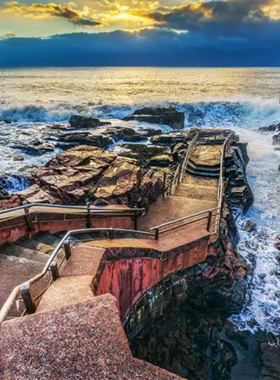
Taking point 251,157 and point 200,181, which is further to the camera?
point 251,157

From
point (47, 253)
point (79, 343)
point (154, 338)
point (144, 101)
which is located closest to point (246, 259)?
point (154, 338)

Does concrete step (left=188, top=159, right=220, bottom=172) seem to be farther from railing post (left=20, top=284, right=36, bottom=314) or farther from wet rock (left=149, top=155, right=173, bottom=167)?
railing post (left=20, top=284, right=36, bottom=314)

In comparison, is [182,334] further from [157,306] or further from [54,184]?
[54,184]

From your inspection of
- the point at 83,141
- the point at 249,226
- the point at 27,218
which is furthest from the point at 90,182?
the point at 83,141

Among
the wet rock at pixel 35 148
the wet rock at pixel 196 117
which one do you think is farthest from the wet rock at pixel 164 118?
the wet rock at pixel 35 148

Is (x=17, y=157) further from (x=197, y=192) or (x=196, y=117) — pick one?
(x=196, y=117)

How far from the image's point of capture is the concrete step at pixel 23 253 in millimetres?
4797

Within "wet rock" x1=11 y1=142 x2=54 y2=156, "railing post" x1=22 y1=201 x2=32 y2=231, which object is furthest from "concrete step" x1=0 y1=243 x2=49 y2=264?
"wet rock" x1=11 y1=142 x2=54 y2=156

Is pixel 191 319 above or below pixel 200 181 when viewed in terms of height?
below

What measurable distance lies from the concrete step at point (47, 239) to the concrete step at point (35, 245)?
233 mm

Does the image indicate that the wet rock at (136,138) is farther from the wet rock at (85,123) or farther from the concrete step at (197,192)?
the concrete step at (197,192)

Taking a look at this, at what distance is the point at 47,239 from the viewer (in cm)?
593

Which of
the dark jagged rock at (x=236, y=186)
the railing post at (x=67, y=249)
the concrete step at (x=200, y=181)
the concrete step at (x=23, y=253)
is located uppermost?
the railing post at (x=67, y=249)

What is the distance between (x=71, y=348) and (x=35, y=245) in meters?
3.85
